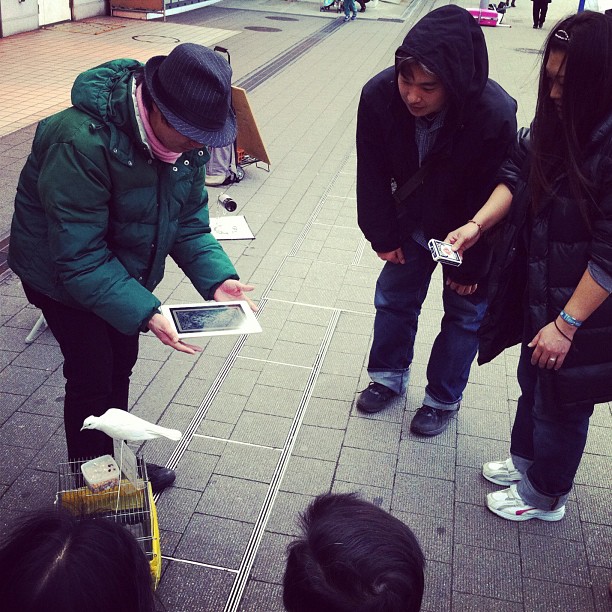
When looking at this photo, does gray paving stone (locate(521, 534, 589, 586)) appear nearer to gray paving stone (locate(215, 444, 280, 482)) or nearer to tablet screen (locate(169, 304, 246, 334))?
gray paving stone (locate(215, 444, 280, 482))

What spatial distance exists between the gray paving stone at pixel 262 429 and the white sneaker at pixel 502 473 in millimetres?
970

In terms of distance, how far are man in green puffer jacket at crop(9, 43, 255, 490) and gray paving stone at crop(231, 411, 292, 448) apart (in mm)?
918

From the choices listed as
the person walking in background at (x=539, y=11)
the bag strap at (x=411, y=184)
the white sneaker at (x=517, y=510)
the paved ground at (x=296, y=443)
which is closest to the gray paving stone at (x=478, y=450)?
the paved ground at (x=296, y=443)

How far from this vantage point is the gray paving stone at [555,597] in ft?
9.24

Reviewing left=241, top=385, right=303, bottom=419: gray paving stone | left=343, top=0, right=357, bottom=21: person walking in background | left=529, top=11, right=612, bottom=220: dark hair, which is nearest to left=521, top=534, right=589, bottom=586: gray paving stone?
left=241, top=385, right=303, bottom=419: gray paving stone

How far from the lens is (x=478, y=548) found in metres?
3.07

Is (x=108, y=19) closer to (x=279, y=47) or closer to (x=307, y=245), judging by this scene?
(x=279, y=47)

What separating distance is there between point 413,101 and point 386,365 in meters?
1.47

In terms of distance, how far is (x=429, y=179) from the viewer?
10.5ft

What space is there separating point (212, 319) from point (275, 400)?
47.4 inches

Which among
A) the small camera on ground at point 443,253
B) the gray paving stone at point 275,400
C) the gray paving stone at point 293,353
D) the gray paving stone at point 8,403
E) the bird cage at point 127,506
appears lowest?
the gray paving stone at point 293,353

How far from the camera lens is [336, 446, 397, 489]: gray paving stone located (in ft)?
11.2

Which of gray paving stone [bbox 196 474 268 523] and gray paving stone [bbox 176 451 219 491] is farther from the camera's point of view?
gray paving stone [bbox 176 451 219 491]

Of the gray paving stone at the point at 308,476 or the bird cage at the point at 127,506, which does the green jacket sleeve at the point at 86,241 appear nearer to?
the bird cage at the point at 127,506
